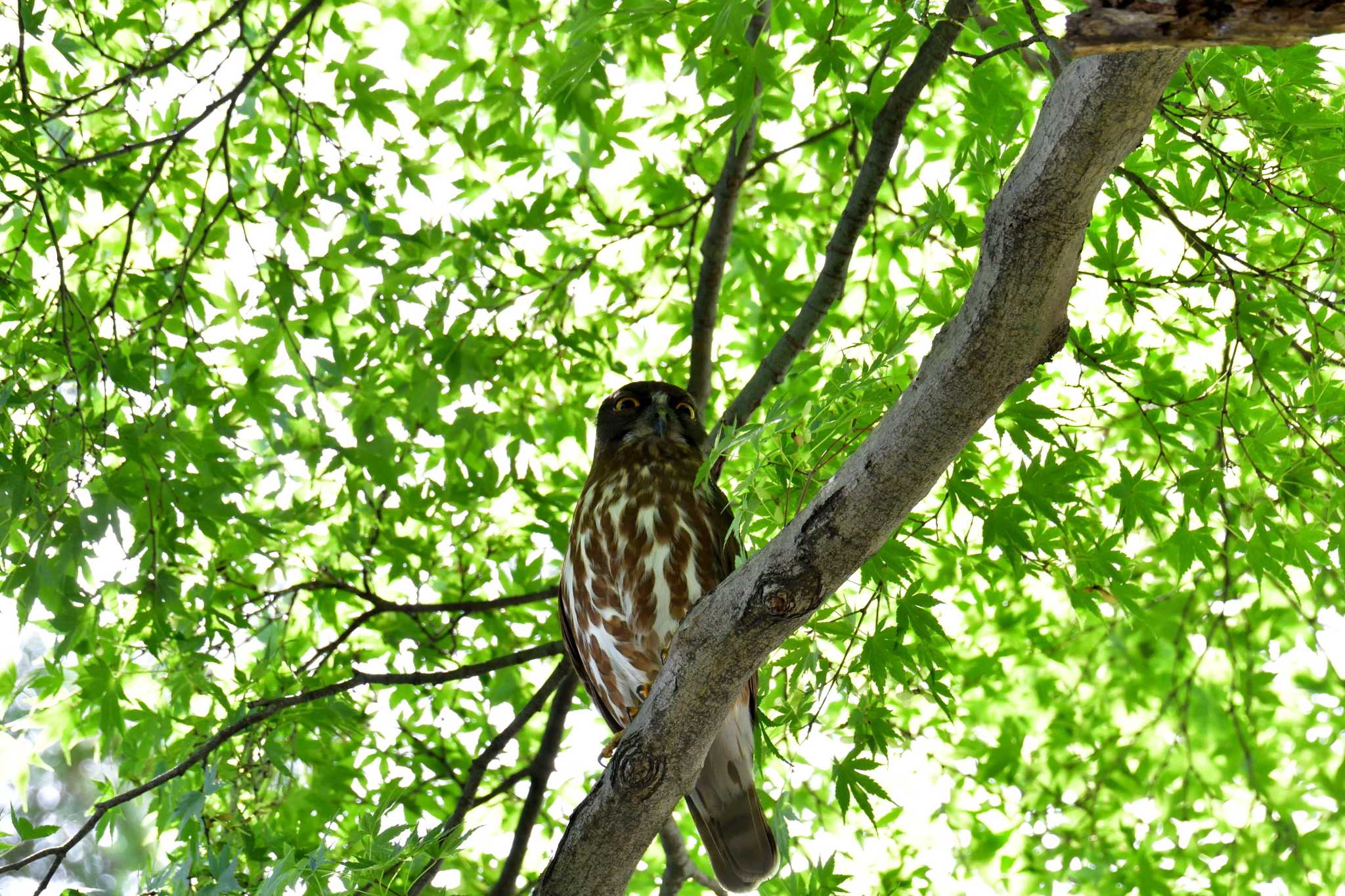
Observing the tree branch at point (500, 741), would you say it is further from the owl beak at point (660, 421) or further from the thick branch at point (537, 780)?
the owl beak at point (660, 421)

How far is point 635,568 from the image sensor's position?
3908mm

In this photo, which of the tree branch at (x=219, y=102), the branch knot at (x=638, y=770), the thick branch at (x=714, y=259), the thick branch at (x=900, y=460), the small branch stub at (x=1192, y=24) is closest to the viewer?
the small branch stub at (x=1192, y=24)

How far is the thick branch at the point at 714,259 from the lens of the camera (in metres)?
4.76

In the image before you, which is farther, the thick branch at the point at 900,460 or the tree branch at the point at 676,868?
the tree branch at the point at 676,868

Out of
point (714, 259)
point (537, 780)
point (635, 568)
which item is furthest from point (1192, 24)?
point (537, 780)

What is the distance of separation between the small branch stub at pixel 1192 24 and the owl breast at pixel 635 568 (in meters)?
2.48

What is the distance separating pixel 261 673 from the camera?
3.92 m

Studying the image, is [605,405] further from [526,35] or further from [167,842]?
[167,842]

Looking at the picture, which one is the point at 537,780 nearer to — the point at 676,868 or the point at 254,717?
the point at 676,868

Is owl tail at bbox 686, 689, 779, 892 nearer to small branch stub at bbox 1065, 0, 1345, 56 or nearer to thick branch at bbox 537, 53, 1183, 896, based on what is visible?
thick branch at bbox 537, 53, 1183, 896

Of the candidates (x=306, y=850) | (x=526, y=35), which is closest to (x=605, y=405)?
(x=526, y=35)

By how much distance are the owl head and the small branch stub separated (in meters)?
2.98

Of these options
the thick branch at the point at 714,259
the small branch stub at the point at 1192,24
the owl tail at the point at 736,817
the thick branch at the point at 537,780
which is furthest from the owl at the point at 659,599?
the small branch stub at the point at 1192,24

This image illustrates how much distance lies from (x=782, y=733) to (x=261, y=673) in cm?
181
